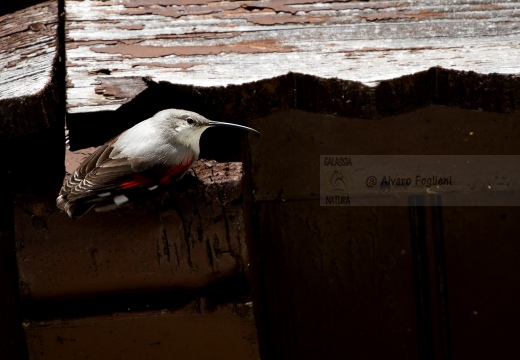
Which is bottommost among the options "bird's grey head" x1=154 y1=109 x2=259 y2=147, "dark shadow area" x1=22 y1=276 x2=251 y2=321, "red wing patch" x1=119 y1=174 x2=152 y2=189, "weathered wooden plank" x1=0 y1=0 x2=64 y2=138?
"dark shadow area" x1=22 y1=276 x2=251 y2=321

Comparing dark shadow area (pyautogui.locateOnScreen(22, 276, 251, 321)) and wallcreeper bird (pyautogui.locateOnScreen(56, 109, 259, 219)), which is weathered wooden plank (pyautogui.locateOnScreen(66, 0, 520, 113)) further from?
A: dark shadow area (pyautogui.locateOnScreen(22, 276, 251, 321))

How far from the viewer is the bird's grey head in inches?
76.7

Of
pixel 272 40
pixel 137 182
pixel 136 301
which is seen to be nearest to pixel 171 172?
pixel 137 182

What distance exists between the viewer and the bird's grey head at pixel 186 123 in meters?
1.95

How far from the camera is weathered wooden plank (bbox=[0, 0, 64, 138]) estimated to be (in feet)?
6.25

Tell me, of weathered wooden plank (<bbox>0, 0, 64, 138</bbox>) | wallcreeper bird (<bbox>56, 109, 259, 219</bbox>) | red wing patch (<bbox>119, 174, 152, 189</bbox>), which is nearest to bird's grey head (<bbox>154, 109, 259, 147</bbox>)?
wallcreeper bird (<bbox>56, 109, 259, 219</bbox>)

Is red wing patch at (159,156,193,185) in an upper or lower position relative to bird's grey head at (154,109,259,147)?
lower

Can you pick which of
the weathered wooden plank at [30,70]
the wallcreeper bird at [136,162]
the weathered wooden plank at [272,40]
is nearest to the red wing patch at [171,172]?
the wallcreeper bird at [136,162]

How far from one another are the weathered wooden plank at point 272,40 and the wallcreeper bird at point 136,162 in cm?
9

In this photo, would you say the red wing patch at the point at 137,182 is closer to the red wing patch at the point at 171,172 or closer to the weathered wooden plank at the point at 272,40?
the red wing patch at the point at 171,172

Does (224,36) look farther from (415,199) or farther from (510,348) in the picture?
(510,348)

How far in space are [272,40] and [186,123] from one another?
1.21 feet

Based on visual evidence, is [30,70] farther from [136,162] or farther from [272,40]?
[272,40]

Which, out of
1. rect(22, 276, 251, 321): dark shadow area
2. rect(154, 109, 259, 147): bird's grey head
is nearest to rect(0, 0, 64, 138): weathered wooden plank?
rect(154, 109, 259, 147): bird's grey head
